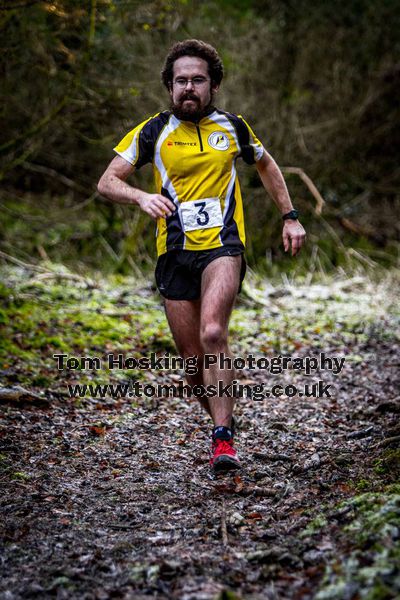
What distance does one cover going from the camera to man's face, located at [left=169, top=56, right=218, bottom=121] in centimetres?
404

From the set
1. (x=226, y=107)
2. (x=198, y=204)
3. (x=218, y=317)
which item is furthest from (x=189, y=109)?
(x=226, y=107)

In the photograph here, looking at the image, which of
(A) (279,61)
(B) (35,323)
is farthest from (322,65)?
(B) (35,323)

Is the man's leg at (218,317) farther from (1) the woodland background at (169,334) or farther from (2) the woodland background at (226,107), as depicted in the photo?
(2) the woodland background at (226,107)

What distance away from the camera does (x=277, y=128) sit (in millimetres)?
12555

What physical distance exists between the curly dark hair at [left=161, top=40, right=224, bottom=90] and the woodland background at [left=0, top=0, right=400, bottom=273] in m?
3.32

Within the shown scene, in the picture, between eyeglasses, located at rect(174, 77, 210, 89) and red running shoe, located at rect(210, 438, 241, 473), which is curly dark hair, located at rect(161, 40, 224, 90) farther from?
red running shoe, located at rect(210, 438, 241, 473)

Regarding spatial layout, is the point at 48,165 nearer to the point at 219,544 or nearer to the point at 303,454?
the point at 303,454

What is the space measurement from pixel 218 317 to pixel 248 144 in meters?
1.07

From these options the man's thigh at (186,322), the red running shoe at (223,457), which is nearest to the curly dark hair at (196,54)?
the man's thigh at (186,322)

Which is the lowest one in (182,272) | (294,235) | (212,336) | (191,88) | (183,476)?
(183,476)

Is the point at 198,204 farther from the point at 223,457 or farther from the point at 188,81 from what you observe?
the point at 223,457

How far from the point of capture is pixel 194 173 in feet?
13.1

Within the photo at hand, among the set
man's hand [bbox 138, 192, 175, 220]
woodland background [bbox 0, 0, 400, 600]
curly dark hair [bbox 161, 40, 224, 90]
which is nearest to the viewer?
woodland background [bbox 0, 0, 400, 600]

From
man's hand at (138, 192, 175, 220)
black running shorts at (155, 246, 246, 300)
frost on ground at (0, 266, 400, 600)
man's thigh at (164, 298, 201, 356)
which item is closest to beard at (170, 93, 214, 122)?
man's hand at (138, 192, 175, 220)
